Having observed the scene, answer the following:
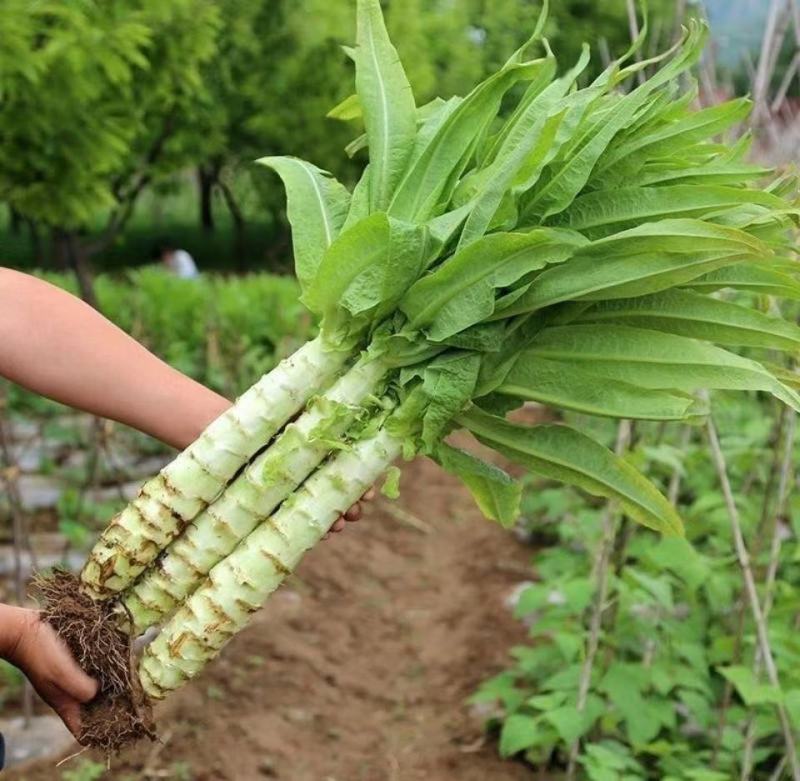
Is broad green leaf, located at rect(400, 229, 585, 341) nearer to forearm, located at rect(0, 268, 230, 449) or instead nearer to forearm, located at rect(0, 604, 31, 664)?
forearm, located at rect(0, 268, 230, 449)

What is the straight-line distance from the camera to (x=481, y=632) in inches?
192

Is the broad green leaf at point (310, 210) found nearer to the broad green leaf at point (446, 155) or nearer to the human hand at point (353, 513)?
the broad green leaf at point (446, 155)

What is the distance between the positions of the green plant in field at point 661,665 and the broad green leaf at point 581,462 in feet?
4.05

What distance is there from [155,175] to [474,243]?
8560 mm

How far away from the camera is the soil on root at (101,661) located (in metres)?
1.77

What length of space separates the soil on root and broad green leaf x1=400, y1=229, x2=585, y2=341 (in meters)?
0.71

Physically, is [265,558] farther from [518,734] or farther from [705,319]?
[518,734]

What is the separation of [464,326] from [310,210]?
37 cm

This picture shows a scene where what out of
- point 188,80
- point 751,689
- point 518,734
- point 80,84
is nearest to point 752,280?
point 751,689

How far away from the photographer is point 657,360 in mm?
1713

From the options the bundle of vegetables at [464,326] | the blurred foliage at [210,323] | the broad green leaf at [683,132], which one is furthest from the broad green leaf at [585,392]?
the blurred foliage at [210,323]

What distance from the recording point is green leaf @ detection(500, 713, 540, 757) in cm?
331

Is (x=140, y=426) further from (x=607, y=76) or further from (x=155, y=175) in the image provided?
(x=155, y=175)

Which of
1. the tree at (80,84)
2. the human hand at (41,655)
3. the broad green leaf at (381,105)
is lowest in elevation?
the human hand at (41,655)
